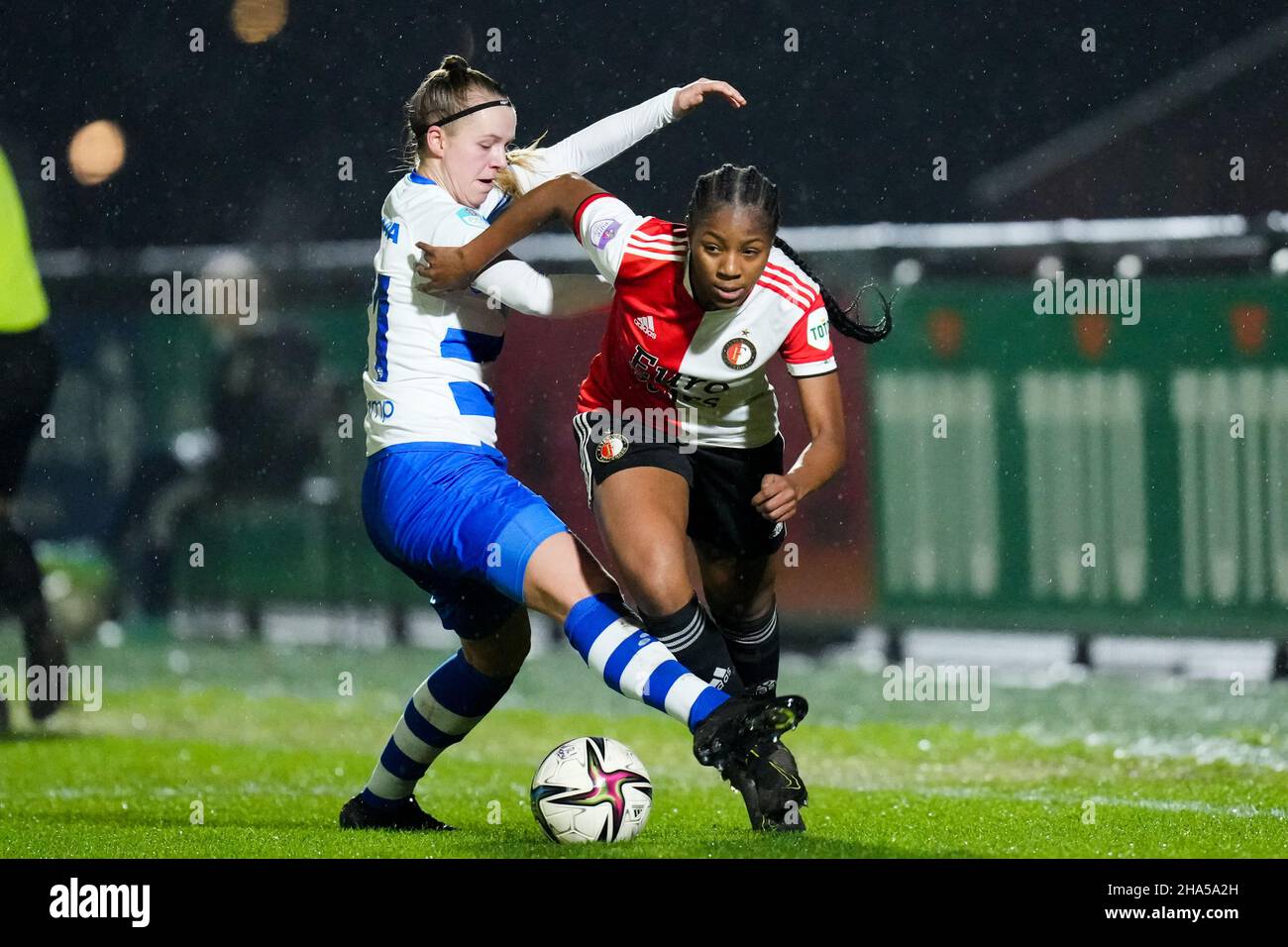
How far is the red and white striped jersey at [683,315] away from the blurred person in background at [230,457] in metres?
4.02

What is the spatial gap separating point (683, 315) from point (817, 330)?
1.00ft

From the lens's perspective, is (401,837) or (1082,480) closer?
(401,837)

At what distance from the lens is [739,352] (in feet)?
11.7

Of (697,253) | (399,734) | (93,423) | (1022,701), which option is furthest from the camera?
(93,423)

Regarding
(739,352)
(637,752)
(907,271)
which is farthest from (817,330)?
(907,271)

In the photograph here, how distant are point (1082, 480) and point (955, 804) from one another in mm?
2539

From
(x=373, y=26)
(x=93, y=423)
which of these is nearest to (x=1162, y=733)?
(x=373, y=26)

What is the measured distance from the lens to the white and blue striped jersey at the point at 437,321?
362 centimetres

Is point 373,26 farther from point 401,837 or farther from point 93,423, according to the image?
point 401,837

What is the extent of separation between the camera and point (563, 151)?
4.05m

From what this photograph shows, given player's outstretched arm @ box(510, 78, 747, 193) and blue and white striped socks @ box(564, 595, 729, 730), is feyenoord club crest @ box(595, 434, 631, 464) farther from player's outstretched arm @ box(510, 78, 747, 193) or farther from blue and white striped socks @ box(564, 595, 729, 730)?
player's outstretched arm @ box(510, 78, 747, 193)

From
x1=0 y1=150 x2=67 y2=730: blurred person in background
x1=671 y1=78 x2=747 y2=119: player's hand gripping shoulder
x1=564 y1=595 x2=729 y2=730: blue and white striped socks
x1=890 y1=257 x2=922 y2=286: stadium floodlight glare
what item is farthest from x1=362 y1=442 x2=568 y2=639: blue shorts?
x1=890 y1=257 x2=922 y2=286: stadium floodlight glare

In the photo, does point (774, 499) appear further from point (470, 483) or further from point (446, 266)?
point (446, 266)

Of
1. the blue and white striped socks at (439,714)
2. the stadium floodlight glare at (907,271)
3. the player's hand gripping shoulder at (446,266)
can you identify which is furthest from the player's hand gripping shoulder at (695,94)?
the stadium floodlight glare at (907,271)
